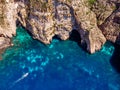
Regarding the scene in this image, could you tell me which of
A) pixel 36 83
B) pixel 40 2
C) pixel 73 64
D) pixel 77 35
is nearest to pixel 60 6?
pixel 40 2

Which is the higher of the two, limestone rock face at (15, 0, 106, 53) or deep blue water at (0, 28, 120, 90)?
limestone rock face at (15, 0, 106, 53)

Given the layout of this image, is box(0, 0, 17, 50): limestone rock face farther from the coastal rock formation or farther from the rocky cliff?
the coastal rock formation

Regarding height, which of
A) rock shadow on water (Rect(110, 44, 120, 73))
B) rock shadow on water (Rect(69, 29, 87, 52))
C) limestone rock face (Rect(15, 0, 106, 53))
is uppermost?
limestone rock face (Rect(15, 0, 106, 53))

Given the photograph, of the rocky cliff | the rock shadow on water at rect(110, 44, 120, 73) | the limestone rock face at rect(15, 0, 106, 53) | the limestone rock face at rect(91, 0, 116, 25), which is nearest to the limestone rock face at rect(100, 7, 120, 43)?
the rocky cliff

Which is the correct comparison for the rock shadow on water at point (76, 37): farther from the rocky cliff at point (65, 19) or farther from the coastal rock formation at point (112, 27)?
the coastal rock formation at point (112, 27)

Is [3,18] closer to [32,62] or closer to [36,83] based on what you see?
[32,62]

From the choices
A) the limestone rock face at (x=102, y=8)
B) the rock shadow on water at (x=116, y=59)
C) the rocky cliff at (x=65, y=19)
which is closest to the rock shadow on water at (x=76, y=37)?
the rocky cliff at (x=65, y=19)

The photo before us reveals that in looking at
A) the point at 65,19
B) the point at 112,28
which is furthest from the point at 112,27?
the point at 65,19

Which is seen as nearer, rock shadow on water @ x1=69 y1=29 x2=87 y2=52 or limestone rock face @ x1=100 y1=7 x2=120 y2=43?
limestone rock face @ x1=100 y1=7 x2=120 y2=43

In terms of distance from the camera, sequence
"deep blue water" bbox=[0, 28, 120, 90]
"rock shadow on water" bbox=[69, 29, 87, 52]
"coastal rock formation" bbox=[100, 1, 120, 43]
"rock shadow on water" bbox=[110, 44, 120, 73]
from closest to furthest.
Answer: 1. "deep blue water" bbox=[0, 28, 120, 90]
2. "rock shadow on water" bbox=[110, 44, 120, 73]
3. "coastal rock formation" bbox=[100, 1, 120, 43]
4. "rock shadow on water" bbox=[69, 29, 87, 52]
